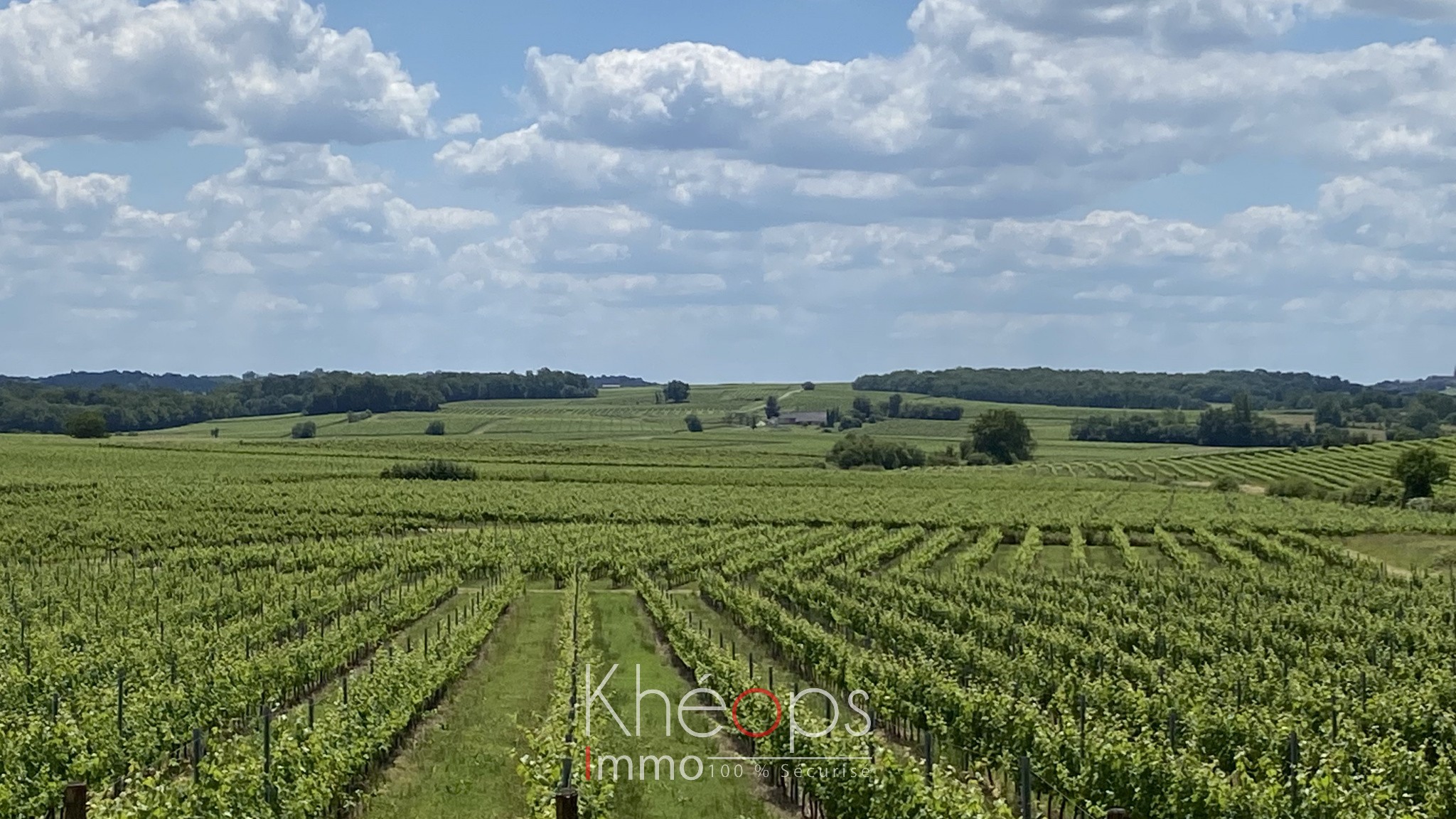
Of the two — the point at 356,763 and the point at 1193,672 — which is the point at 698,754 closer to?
the point at 356,763

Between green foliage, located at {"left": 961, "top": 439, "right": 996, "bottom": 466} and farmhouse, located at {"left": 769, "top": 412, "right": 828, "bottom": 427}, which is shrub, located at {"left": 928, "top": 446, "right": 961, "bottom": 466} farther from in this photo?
farmhouse, located at {"left": 769, "top": 412, "right": 828, "bottom": 427}

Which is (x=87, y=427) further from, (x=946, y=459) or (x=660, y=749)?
(x=660, y=749)

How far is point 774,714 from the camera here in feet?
61.9

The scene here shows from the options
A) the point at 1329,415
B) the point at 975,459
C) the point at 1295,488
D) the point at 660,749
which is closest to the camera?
the point at 660,749

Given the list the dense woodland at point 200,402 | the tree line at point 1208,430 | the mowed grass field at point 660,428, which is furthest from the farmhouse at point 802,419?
the dense woodland at point 200,402

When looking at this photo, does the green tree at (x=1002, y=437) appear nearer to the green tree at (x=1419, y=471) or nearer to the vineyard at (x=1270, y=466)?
the vineyard at (x=1270, y=466)

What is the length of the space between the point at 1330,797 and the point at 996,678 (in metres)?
10.2

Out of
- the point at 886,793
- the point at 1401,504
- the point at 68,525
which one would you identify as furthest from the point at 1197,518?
the point at 886,793

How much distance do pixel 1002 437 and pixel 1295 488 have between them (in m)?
45.3

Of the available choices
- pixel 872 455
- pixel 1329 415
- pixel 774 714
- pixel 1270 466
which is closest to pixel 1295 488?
pixel 1270 466

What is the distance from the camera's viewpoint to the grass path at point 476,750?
56.6 ft

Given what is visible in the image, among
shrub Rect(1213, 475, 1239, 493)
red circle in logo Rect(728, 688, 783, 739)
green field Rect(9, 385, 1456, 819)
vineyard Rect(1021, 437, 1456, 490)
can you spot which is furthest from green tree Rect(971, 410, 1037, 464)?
red circle in logo Rect(728, 688, 783, 739)

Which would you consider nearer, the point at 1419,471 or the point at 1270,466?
the point at 1419,471

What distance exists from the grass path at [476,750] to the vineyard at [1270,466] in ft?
232
